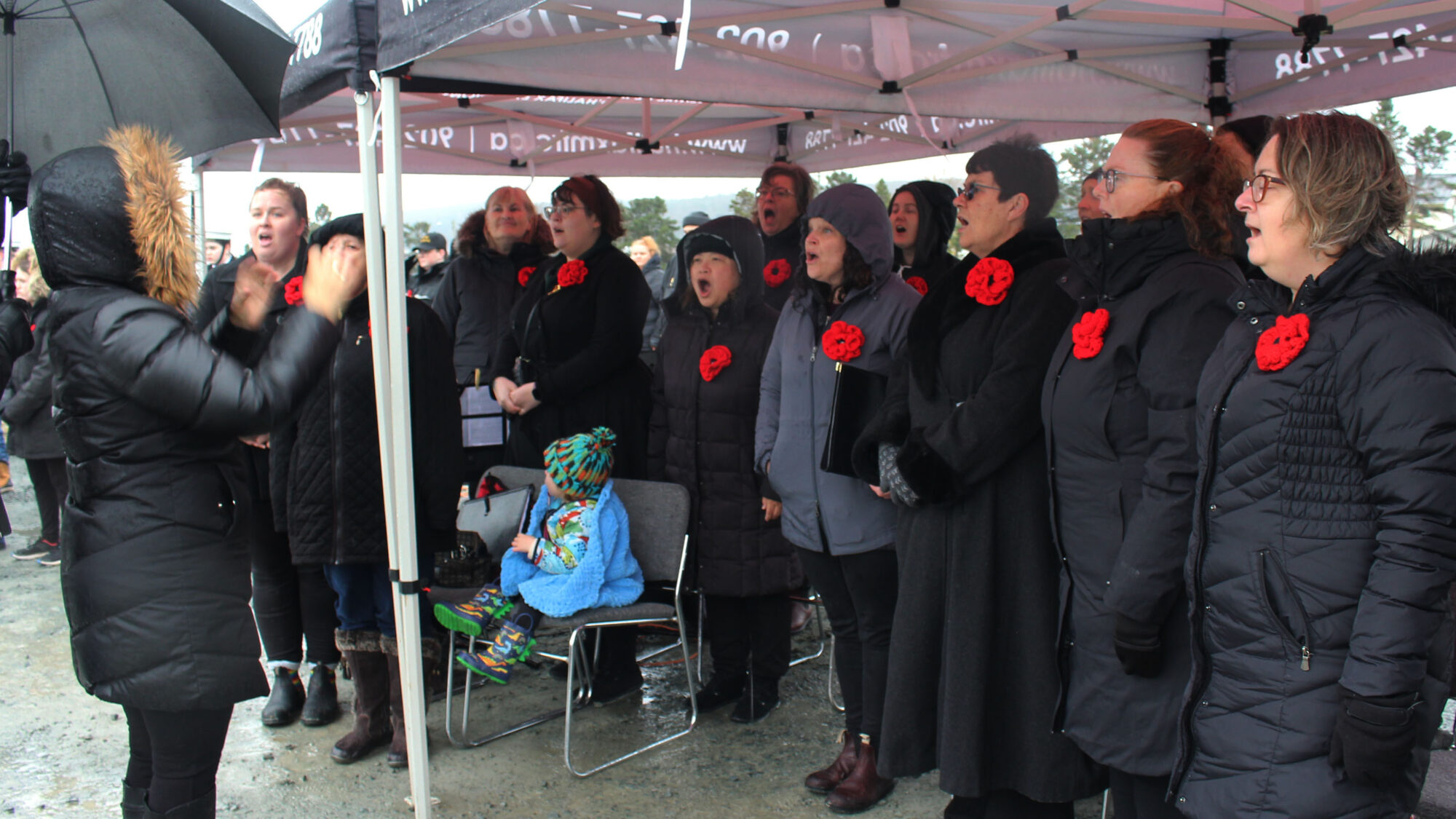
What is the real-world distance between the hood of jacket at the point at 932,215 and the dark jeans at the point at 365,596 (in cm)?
224

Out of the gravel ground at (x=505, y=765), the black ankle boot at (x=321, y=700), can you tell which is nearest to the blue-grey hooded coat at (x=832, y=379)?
the gravel ground at (x=505, y=765)

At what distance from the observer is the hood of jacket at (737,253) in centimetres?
394

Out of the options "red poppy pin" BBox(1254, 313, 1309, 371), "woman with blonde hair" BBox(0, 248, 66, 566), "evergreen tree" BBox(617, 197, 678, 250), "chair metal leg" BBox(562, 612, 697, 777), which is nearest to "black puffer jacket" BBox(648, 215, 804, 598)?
"chair metal leg" BBox(562, 612, 697, 777)

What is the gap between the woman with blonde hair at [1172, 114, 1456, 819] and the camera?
1.61 m

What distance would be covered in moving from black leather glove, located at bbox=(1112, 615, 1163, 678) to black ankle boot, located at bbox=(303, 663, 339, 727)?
3.11 meters

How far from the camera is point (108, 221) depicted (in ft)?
7.01

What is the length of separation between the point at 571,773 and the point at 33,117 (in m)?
2.68

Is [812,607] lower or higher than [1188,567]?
lower

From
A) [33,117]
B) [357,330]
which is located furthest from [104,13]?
[357,330]

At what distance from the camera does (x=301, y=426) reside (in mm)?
3654

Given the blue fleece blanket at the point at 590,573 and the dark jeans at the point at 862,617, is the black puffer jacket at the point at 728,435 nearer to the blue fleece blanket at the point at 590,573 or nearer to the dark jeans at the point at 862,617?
the blue fleece blanket at the point at 590,573

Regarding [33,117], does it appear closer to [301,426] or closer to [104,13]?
[104,13]

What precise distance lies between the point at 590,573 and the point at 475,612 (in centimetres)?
42

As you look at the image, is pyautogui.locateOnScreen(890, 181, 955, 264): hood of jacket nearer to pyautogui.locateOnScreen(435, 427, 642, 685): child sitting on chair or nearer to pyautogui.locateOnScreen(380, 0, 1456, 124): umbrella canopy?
pyautogui.locateOnScreen(380, 0, 1456, 124): umbrella canopy
